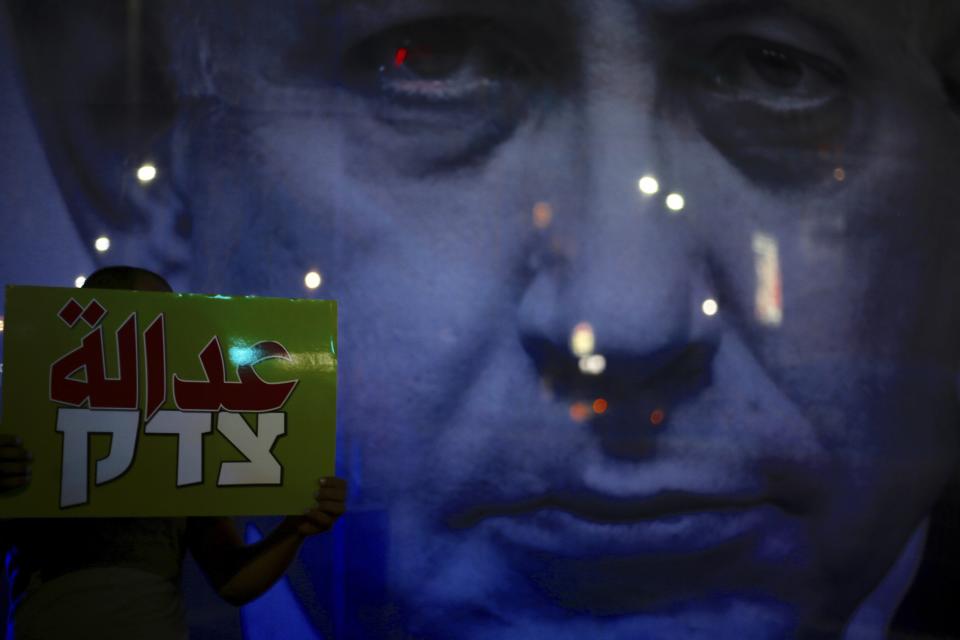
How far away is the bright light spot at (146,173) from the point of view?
1935 mm

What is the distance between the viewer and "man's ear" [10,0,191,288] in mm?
1930

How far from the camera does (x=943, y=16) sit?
7.27ft

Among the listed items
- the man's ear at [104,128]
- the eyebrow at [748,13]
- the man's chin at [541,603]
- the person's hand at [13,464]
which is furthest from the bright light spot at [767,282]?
the person's hand at [13,464]

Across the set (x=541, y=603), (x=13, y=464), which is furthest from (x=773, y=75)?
(x=13, y=464)

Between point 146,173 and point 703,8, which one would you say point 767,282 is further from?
point 146,173

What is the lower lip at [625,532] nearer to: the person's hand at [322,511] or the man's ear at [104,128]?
the person's hand at [322,511]

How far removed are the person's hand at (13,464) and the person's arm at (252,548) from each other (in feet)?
0.75

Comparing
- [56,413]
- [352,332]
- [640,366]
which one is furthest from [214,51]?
[640,366]

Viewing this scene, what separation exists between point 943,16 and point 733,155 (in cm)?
61

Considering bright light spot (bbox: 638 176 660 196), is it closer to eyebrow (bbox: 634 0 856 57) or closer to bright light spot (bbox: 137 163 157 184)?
eyebrow (bbox: 634 0 856 57)

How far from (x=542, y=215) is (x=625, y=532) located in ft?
2.24

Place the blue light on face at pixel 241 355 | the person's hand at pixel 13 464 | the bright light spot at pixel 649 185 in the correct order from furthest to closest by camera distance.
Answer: the bright light spot at pixel 649 185 < the blue light on face at pixel 241 355 < the person's hand at pixel 13 464

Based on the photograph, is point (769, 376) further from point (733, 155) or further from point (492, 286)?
point (492, 286)

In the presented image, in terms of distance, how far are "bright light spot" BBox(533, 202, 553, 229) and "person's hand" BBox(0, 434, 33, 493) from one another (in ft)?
3.63
